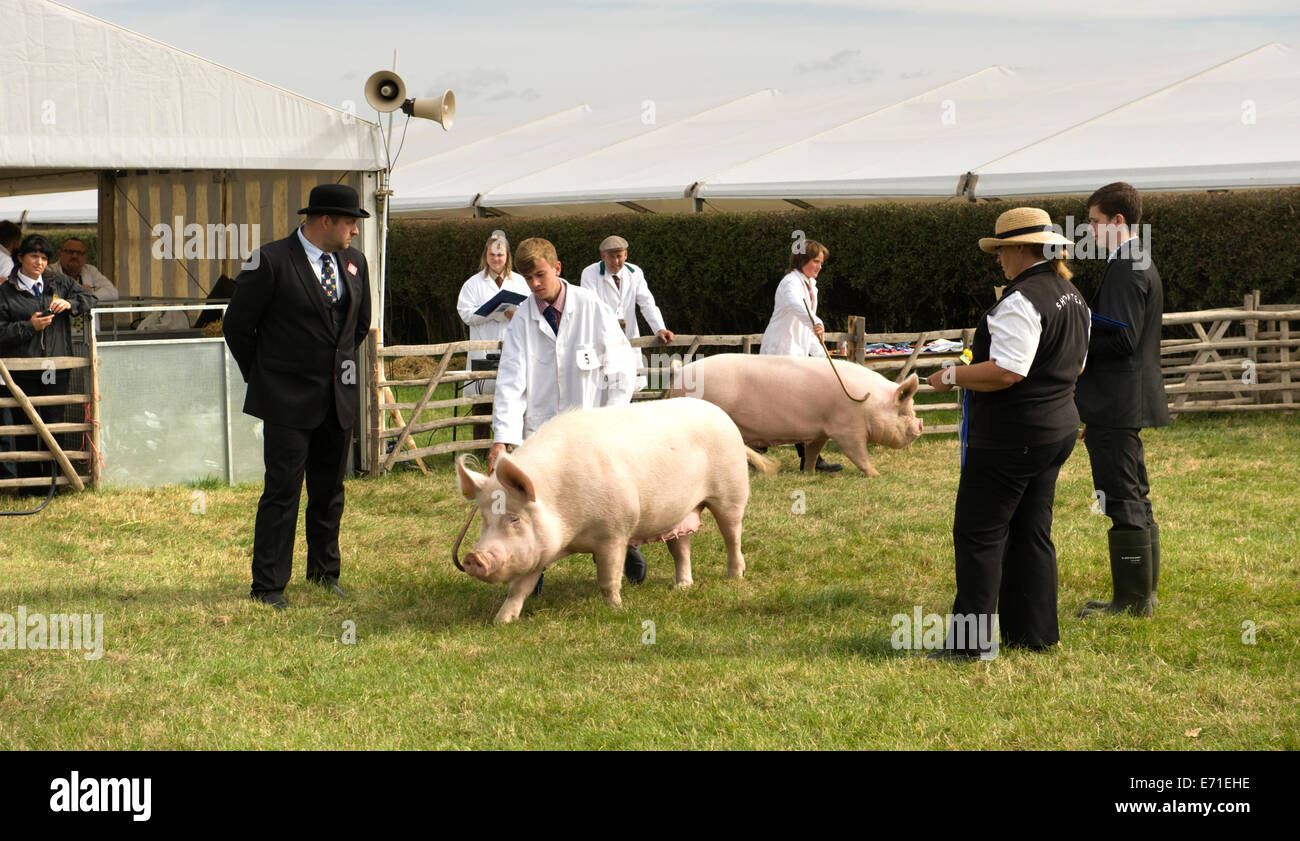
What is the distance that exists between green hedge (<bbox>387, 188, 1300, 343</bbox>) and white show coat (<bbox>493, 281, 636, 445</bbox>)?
1070 centimetres

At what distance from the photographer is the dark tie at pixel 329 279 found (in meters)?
6.48

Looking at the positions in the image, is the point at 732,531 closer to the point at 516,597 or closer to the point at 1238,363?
the point at 516,597

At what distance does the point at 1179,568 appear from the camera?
273 inches

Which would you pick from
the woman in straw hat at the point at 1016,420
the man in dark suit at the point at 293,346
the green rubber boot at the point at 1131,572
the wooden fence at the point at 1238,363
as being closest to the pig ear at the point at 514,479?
the man in dark suit at the point at 293,346

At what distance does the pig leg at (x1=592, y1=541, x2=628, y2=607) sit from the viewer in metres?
6.34

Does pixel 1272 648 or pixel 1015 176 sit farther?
pixel 1015 176

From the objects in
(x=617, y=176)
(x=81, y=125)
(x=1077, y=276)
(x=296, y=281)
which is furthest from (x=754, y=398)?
(x=617, y=176)

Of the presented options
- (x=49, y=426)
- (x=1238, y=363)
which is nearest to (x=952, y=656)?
(x=49, y=426)

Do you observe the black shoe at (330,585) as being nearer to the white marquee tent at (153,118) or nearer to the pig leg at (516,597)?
the pig leg at (516,597)

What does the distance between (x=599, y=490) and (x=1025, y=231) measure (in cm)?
234

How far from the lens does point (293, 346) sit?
20.9 ft
